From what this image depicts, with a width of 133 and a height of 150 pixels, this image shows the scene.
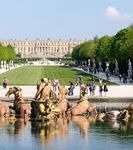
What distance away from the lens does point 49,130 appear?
74.3ft

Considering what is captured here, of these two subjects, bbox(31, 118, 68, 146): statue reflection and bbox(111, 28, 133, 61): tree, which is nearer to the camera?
bbox(31, 118, 68, 146): statue reflection

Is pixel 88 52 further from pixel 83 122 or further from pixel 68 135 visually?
pixel 68 135

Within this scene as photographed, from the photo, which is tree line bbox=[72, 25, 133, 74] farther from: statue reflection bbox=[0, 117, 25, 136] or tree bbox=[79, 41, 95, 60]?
statue reflection bbox=[0, 117, 25, 136]

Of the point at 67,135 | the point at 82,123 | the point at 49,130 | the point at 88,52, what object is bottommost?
the point at 67,135

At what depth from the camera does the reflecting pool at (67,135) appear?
63.4 feet

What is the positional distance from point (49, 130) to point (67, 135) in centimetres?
138

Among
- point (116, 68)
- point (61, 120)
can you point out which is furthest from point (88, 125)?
point (116, 68)

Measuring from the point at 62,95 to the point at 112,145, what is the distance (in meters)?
8.26

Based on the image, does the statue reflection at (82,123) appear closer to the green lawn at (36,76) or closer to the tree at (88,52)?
the green lawn at (36,76)

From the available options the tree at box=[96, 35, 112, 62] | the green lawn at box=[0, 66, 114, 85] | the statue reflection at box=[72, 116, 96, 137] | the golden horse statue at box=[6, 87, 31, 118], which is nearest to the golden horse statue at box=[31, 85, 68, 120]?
the golden horse statue at box=[6, 87, 31, 118]

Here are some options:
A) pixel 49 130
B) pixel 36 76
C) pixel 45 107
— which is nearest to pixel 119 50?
pixel 36 76

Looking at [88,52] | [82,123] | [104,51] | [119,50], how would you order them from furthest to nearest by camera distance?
[88,52] → [104,51] → [119,50] → [82,123]

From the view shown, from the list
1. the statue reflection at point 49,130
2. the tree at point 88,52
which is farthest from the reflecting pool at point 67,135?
the tree at point 88,52

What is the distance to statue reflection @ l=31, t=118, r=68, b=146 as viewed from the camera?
2060 centimetres
